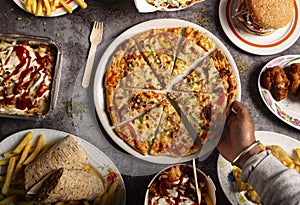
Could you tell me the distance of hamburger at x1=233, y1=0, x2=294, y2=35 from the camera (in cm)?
282

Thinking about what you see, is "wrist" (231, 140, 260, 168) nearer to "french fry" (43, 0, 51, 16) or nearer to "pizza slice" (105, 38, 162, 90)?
"pizza slice" (105, 38, 162, 90)

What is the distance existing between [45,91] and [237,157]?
1.21 metres

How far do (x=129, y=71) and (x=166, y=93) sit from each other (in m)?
0.26

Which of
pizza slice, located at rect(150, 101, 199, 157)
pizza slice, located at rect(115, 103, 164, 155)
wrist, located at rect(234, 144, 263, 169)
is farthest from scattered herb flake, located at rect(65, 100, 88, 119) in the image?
wrist, located at rect(234, 144, 263, 169)

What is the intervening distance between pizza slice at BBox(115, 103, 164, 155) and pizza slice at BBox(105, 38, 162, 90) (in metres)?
0.19

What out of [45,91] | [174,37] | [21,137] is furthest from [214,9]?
[21,137]

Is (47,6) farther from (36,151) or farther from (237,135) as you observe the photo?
(237,135)

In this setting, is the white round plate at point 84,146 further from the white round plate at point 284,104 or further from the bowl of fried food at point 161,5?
the white round plate at point 284,104

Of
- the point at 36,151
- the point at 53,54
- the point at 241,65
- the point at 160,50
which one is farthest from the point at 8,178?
the point at 241,65

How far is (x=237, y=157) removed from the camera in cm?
267

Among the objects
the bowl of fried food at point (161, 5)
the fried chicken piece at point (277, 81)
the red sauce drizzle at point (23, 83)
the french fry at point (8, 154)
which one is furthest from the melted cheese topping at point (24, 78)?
the fried chicken piece at point (277, 81)

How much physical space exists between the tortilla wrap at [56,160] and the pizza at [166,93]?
27 cm

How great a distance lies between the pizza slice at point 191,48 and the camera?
2830mm

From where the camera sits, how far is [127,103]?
2.75 metres
